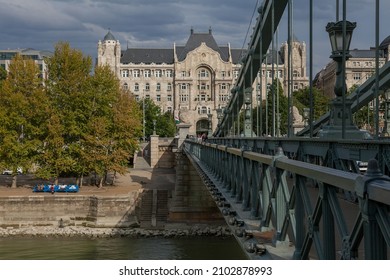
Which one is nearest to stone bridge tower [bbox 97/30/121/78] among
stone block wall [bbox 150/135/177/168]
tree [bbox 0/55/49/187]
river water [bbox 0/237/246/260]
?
stone block wall [bbox 150/135/177/168]

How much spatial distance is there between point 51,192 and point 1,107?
24.0 feet

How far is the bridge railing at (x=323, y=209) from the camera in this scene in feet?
9.27

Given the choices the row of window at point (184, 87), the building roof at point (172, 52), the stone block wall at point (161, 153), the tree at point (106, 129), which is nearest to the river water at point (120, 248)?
the tree at point (106, 129)

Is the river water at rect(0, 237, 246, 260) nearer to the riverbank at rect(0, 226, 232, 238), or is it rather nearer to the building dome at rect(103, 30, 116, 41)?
the riverbank at rect(0, 226, 232, 238)

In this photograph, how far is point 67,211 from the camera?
36.7m

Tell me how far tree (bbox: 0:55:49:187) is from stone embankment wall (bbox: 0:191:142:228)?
15.9 ft

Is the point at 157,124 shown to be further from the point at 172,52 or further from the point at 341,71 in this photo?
the point at 341,71

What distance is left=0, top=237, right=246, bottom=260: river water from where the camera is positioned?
90.0 feet

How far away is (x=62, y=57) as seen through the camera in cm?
4175

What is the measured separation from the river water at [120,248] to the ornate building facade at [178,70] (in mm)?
74602

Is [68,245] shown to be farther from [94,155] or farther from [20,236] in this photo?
[94,155]

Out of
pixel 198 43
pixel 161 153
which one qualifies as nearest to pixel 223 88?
pixel 198 43

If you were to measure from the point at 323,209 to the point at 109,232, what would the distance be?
31.3 meters
